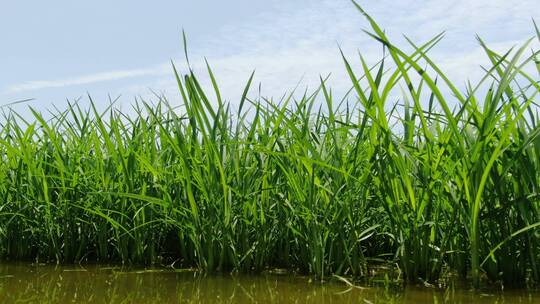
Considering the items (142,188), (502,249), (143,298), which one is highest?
(142,188)

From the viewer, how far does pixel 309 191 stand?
1.62 m

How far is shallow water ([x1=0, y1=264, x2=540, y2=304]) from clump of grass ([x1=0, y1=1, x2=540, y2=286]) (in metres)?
0.09

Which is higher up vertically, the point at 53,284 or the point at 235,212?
the point at 235,212

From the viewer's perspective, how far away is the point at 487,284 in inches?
58.7

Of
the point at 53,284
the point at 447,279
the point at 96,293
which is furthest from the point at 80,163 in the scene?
the point at 447,279

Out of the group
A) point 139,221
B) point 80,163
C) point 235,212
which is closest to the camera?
point 235,212

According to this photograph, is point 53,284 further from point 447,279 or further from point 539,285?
point 539,285

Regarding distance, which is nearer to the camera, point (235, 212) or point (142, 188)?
point (235, 212)

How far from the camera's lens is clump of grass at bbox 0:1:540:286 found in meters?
1.42

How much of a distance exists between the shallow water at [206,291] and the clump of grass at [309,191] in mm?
92

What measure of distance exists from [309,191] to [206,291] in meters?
0.41

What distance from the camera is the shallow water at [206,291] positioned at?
4.38ft

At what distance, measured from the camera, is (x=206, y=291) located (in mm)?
1429

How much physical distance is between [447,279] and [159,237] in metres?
0.94
